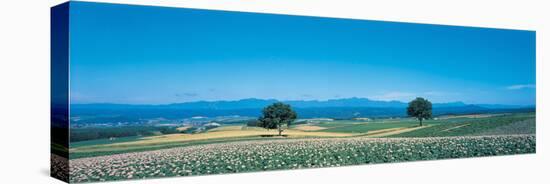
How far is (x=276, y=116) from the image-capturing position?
1739 cm

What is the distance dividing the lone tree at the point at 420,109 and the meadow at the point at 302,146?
0.20 metres

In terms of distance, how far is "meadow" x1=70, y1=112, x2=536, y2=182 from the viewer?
15312 millimetres

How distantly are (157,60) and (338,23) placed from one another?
15.7ft

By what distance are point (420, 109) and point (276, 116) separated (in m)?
4.31

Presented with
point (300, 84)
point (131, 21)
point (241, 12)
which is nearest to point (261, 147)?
point (300, 84)

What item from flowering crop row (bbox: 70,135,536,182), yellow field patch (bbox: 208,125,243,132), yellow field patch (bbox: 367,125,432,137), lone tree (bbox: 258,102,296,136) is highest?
lone tree (bbox: 258,102,296,136)

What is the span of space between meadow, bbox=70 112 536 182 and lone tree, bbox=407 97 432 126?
7.8 inches

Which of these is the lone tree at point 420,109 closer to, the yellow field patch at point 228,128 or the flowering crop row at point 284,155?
the flowering crop row at point 284,155

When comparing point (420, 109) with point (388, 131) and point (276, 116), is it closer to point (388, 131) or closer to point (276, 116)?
point (388, 131)

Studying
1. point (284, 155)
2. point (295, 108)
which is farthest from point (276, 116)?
point (284, 155)

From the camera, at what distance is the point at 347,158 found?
59.0 ft

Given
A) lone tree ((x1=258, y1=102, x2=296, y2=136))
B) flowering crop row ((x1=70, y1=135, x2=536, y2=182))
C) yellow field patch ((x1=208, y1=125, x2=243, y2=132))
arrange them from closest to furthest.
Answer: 1. flowering crop row ((x1=70, y1=135, x2=536, y2=182))
2. yellow field patch ((x1=208, y1=125, x2=243, y2=132))
3. lone tree ((x1=258, y1=102, x2=296, y2=136))

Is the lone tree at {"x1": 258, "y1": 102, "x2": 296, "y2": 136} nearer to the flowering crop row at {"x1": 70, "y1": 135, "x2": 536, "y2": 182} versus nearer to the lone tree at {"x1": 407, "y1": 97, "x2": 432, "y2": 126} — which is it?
the flowering crop row at {"x1": 70, "y1": 135, "x2": 536, "y2": 182}

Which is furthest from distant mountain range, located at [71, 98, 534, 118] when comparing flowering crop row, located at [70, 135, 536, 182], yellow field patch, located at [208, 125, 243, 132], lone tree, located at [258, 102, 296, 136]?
flowering crop row, located at [70, 135, 536, 182]
